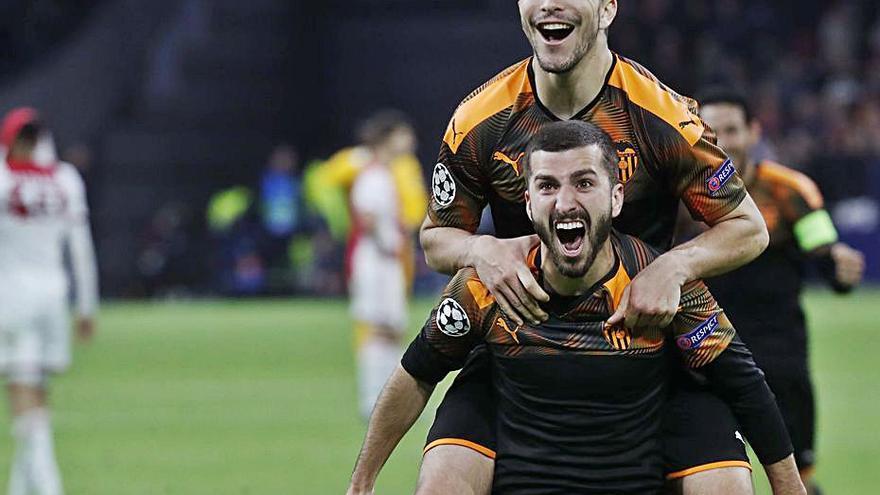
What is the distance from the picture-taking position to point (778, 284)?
8.26 metres

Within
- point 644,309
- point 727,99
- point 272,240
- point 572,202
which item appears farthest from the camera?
point 272,240

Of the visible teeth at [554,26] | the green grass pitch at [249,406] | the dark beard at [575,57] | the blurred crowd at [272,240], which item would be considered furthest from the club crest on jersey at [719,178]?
the blurred crowd at [272,240]

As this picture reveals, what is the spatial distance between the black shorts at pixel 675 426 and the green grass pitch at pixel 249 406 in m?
5.17

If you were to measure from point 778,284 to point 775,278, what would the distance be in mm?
30

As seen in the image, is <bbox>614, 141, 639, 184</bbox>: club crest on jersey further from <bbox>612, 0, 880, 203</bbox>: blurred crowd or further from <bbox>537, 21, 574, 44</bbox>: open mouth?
<bbox>612, 0, 880, 203</bbox>: blurred crowd

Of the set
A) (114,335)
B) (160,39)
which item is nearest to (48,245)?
(114,335)

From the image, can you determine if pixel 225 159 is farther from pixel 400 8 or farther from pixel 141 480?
pixel 141 480

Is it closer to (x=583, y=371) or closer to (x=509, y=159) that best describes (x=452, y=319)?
(x=583, y=371)

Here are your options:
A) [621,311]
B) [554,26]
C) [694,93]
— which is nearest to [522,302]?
[621,311]

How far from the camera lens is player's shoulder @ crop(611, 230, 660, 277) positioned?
5.75 metres

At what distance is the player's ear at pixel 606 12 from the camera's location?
231 inches

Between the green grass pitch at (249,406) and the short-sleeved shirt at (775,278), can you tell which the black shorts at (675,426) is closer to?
the short-sleeved shirt at (775,278)

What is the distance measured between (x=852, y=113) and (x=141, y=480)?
18.2m

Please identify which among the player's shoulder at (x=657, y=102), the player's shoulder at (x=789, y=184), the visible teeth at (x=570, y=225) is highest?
the player's shoulder at (x=657, y=102)
